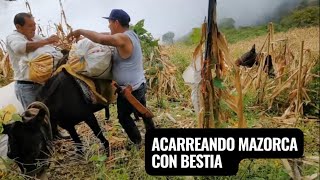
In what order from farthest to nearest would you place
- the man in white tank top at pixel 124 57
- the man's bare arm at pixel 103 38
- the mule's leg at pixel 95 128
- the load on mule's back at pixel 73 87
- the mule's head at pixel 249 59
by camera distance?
the mule's head at pixel 249 59 < the mule's leg at pixel 95 128 < the load on mule's back at pixel 73 87 < the man in white tank top at pixel 124 57 < the man's bare arm at pixel 103 38

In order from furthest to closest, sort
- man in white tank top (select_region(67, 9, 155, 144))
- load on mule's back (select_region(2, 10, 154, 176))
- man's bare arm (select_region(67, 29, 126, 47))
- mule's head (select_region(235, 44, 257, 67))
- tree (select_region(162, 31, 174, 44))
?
tree (select_region(162, 31, 174, 44)) → mule's head (select_region(235, 44, 257, 67)) → load on mule's back (select_region(2, 10, 154, 176)) → man in white tank top (select_region(67, 9, 155, 144)) → man's bare arm (select_region(67, 29, 126, 47))

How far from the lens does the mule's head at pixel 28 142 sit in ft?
9.82

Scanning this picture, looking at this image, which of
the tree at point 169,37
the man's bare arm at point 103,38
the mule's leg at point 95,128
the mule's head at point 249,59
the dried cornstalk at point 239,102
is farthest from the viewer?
the tree at point 169,37

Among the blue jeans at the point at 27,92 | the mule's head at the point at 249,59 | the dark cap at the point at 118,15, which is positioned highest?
the dark cap at the point at 118,15

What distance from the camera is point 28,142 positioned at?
9.93 feet

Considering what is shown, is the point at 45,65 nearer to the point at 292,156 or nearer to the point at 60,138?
the point at 60,138

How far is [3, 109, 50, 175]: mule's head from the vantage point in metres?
2.99

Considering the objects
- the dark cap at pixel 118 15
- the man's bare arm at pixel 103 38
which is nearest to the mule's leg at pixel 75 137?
the man's bare arm at pixel 103 38

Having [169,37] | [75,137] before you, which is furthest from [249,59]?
[169,37]

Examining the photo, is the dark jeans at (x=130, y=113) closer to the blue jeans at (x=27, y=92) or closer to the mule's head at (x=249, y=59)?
the blue jeans at (x=27, y=92)

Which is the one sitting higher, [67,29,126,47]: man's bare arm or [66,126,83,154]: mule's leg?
[67,29,126,47]: man's bare arm

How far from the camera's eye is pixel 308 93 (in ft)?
12.0

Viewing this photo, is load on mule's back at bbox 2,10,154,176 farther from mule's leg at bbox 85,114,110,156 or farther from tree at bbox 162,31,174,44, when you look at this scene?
tree at bbox 162,31,174,44

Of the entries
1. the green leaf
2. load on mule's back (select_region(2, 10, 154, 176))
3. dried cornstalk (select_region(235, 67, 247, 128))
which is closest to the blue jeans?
load on mule's back (select_region(2, 10, 154, 176))
